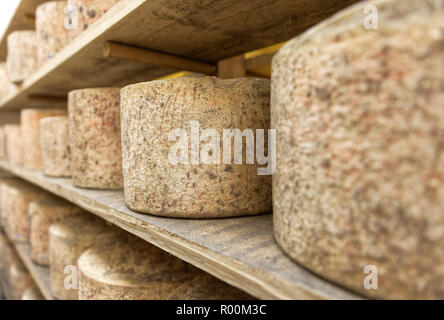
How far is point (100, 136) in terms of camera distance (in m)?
1.09

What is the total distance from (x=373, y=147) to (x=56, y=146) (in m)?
1.41

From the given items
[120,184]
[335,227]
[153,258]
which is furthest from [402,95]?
[120,184]

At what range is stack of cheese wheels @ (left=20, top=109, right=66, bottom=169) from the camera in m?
1.70

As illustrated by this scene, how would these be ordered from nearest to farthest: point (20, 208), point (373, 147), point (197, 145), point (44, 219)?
point (373, 147) → point (197, 145) → point (44, 219) → point (20, 208)

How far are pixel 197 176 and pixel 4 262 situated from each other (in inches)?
109

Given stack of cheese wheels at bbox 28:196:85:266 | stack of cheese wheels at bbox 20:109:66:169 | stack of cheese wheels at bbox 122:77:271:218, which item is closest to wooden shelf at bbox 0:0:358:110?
stack of cheese wheels at bbox 122:77:271:218

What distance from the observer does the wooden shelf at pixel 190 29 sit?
763 millimetres

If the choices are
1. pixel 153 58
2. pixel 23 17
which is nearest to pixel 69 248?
pixel 153 58

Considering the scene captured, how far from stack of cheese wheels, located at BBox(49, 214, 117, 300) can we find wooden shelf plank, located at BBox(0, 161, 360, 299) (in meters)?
0.48

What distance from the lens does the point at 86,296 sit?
0.91 m

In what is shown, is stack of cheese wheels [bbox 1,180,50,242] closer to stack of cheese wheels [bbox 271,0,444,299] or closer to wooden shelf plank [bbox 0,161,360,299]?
wooden shelf plank [bbox 0,161,360,299]

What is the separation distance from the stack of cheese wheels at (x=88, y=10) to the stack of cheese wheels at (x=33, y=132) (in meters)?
0.72

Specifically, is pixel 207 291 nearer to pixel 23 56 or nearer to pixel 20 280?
pixel 23 56
